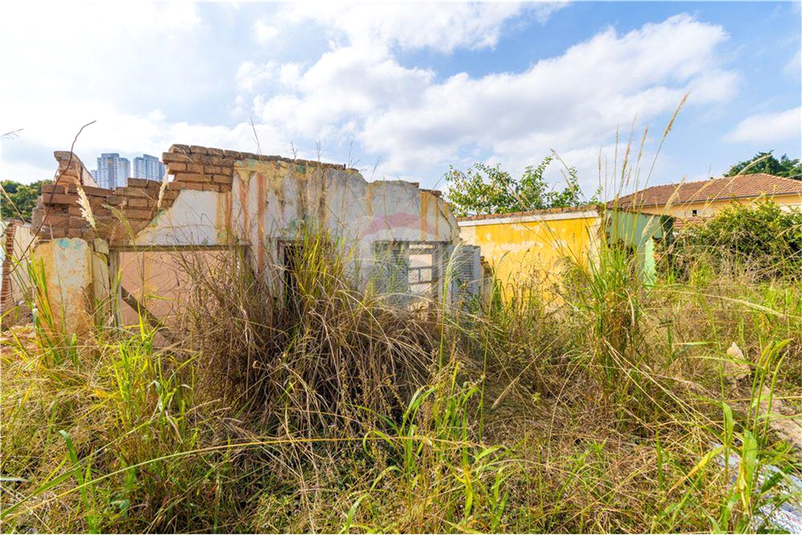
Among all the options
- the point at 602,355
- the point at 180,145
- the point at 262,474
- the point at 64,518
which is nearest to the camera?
the point at 64,518

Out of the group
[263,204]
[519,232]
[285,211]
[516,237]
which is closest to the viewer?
[263,204]

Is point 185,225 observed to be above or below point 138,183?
below

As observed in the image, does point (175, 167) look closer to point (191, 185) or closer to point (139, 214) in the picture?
point (191, 185)

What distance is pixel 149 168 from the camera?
3.86m

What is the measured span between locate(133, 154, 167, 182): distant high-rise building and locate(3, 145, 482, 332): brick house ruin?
0.32 feet

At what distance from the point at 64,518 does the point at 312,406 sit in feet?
4.07

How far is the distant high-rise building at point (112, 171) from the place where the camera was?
3504 millimetres

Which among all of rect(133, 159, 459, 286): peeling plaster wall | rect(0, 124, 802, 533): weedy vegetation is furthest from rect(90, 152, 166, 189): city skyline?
rect(0, 124, 802, 533): weedy vegetation

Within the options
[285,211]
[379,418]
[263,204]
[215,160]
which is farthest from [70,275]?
[379,418]

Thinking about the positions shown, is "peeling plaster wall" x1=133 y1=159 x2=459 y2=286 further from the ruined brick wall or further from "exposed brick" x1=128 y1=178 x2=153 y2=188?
"exposed brick" x1=128 y1=178 x2=153 y2=188

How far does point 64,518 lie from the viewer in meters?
1.66

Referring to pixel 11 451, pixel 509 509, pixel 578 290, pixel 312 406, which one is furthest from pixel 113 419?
pixel 578 290

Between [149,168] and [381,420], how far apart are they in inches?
140

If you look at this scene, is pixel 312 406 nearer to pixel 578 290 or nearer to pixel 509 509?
pixel 509 509
